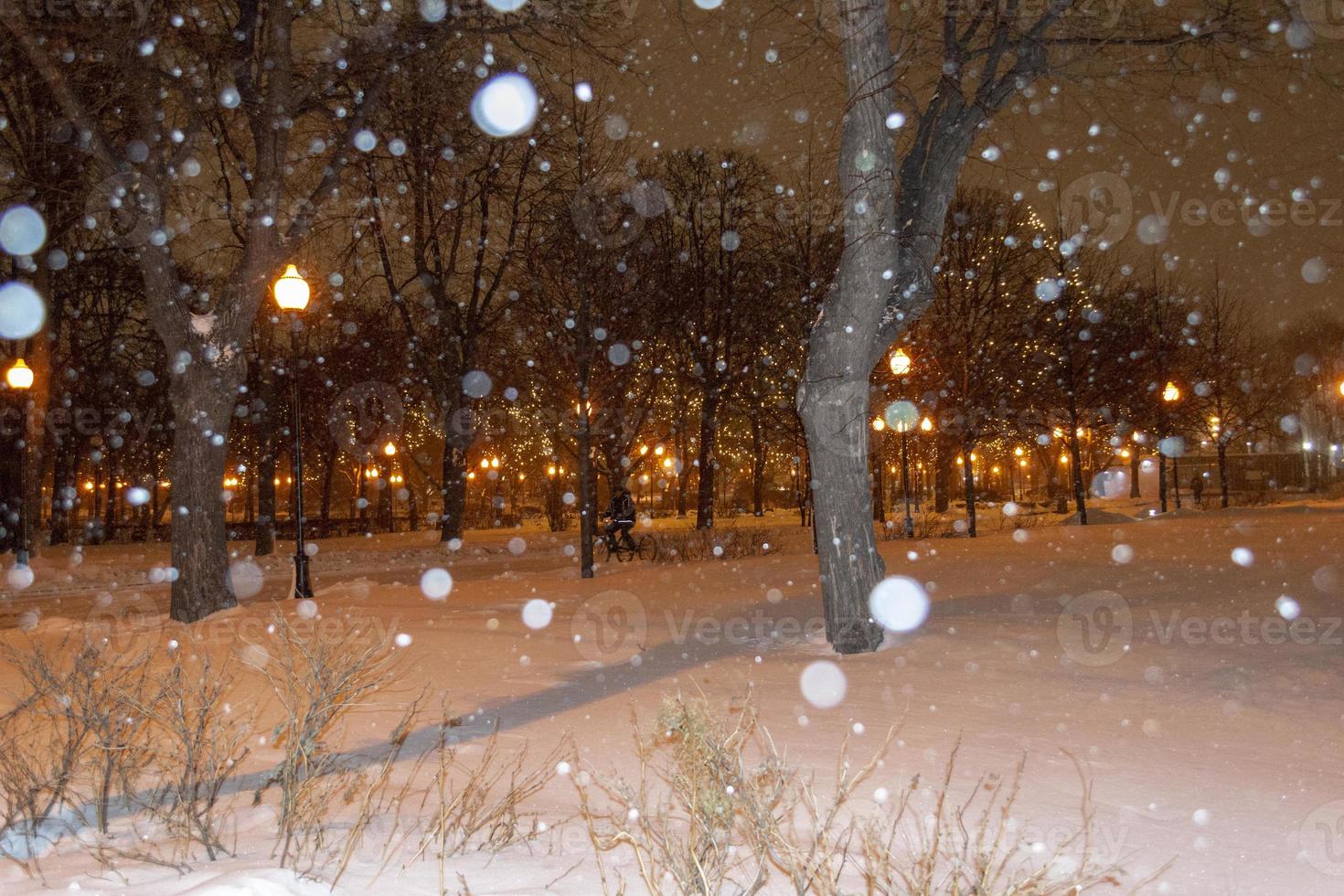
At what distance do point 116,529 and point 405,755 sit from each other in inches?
1447

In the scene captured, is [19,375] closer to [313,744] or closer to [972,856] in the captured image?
[313,744]

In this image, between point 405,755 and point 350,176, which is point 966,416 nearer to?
point 350,176

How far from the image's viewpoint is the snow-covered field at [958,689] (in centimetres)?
447

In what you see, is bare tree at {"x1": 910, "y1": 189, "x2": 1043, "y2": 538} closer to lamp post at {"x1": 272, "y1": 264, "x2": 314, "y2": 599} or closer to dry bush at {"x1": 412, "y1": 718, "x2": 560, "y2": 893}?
lamp post at {"x1": 272, "y1": 264, "x2": 314, "y2": 599}

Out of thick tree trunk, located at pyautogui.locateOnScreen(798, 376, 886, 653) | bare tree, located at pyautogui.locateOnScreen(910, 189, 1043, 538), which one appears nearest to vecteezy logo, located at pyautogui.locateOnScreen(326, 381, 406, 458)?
bare tree, located at pyautogui.locateOnScreen(910, 189, 1043, 538)

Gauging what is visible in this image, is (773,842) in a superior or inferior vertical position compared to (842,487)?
inferior

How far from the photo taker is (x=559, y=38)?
12.5m

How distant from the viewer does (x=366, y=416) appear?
3669 centimetres

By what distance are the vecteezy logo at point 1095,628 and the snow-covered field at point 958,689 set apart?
40 millimetres

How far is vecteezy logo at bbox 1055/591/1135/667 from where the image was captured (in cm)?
847

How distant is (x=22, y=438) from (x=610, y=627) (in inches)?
805

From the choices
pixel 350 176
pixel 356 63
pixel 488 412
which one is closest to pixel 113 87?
pixel 356 63
